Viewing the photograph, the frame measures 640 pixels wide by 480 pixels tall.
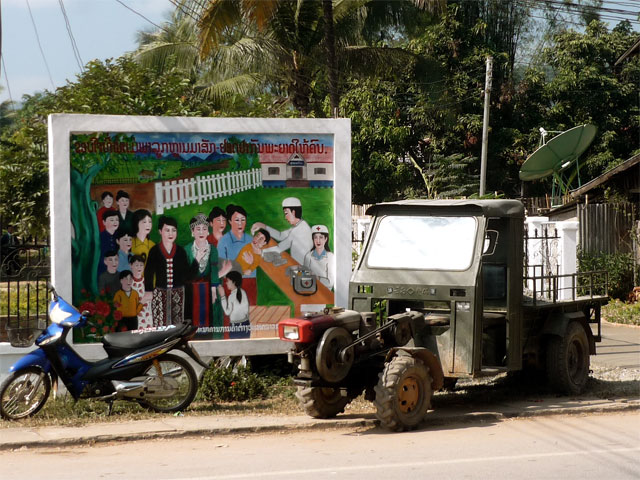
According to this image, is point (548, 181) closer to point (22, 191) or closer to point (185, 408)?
A: point (22, 191)

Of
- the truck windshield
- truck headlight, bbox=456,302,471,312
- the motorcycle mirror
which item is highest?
the truck windshield

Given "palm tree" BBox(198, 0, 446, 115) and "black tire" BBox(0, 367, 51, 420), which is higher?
"palm tree" BBox(198, 0, 446, 115)

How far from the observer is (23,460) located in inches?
291

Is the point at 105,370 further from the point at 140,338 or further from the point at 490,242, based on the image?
the point at 490,242

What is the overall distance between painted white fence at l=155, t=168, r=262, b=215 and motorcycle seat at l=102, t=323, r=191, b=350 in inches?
71.1

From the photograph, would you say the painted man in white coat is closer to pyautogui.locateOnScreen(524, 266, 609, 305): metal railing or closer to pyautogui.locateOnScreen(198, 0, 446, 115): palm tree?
pyautogui.locateOnScreen(524, 266, 609, 305): metal railing

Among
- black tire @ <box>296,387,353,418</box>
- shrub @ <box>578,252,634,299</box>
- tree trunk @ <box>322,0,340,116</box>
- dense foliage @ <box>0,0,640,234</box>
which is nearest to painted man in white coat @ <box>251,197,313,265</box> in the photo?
black tire @ <box>296,387,353,418</box>

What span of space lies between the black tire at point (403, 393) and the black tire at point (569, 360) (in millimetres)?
2038

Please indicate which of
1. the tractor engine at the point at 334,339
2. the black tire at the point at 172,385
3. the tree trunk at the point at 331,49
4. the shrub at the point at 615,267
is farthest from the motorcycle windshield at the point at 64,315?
the shrub at the point at 615,267

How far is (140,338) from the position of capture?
9078mm

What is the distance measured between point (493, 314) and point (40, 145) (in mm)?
10016

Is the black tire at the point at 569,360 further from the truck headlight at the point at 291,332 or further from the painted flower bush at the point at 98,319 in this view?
the painted flower bush at the point at 98,319

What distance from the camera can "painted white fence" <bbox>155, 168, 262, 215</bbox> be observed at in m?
10.4

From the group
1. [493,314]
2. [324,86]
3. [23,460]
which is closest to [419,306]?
[493,314]
